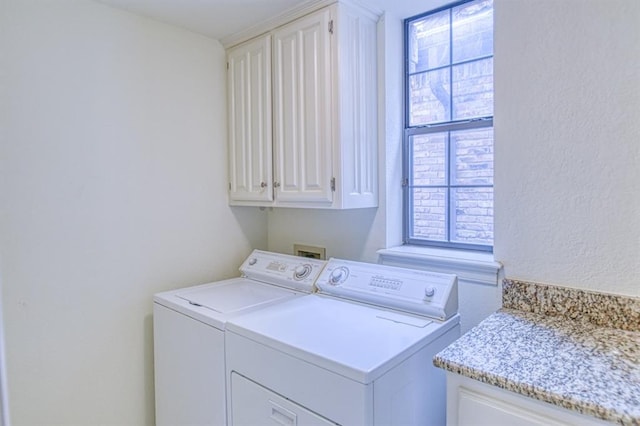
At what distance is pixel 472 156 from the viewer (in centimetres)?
178

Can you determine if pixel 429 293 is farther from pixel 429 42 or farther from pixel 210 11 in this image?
pixel 210 11

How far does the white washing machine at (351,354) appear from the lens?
111 centimetres

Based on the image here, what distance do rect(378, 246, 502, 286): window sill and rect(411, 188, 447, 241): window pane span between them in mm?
84

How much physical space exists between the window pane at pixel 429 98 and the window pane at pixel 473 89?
44 mm

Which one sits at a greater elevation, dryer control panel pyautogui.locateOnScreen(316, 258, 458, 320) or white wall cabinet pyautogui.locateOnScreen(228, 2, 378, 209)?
white wall cabinet pyautogui.locateOnScreen(228, 2, 378, 209)

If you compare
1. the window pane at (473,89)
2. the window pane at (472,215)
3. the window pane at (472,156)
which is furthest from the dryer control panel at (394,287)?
the window pane at (473,89)

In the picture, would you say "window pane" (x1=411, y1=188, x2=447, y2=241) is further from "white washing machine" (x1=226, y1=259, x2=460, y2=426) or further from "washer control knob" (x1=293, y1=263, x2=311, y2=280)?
"washer control knob" (x1=293, y1=263, x2=311, y2=280)

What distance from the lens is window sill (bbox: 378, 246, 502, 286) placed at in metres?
1.58

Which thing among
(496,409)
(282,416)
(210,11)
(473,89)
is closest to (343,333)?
(282,416)

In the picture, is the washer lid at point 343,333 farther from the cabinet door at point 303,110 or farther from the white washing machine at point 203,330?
the cabinet door at point 303,110

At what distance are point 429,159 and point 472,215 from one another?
1.16ft

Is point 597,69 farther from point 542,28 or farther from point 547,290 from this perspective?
point 547,290

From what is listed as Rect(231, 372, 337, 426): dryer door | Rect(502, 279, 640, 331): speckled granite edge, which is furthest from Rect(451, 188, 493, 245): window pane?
Rect(231, 372, 337, 426): dryer door

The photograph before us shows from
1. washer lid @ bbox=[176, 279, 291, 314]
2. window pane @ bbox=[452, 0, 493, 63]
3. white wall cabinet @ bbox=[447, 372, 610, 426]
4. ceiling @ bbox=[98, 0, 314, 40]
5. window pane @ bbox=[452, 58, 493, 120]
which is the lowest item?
white wall cabinet @ bbox=[447, 372, 610, 426]
